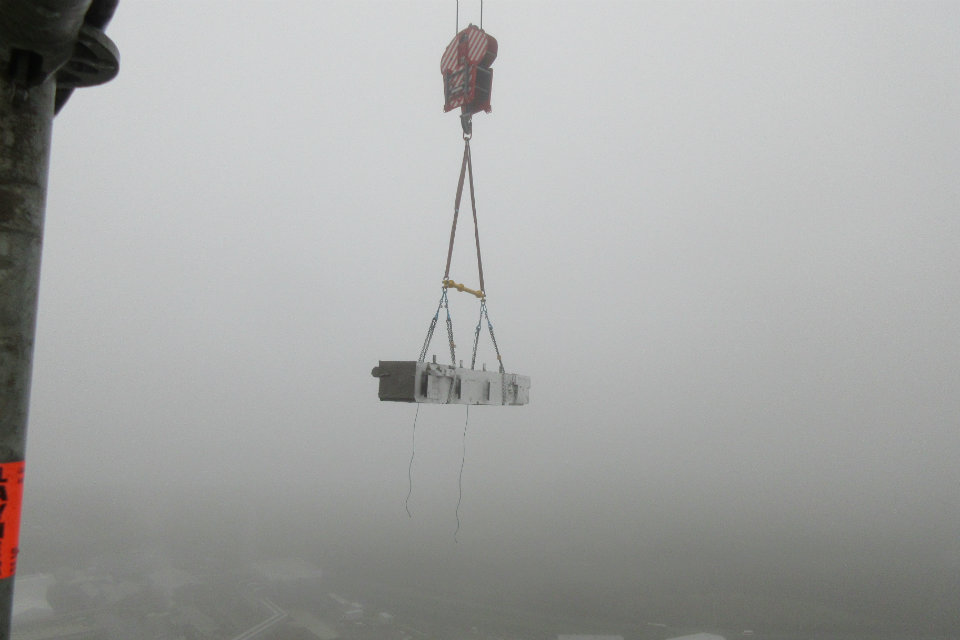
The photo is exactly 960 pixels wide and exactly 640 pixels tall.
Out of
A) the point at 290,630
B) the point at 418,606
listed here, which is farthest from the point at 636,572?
the point at 290,630

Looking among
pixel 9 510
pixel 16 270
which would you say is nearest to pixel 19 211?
pixel 16 270

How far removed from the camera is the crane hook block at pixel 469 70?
776cm

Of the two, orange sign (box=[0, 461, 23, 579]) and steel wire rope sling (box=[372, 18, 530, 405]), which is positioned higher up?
steel wire rope sling (box=[372, 18, 530, 405])

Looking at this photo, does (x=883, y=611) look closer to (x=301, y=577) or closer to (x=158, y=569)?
(x=301, y=577)

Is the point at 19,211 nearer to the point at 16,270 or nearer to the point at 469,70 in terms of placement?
the point at 16,270

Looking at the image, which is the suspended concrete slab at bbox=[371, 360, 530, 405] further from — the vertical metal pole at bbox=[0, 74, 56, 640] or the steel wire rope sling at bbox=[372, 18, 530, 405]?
the vertical metal pole at bbox=[0, 74, 56, 640]

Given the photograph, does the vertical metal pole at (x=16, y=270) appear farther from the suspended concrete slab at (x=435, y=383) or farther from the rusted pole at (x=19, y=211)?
the suspended concrete slab at (x=435, y=383)

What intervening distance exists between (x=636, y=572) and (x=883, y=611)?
33.0 m

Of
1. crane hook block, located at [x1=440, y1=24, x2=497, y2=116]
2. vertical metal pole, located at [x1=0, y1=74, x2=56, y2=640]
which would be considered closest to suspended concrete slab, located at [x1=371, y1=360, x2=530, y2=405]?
vertical metal pole, located at [x1=0, y1=74, x2=56, y2=640]

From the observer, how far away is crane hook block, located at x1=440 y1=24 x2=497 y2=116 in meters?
7.76

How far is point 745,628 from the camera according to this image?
190 ft

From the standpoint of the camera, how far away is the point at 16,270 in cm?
339

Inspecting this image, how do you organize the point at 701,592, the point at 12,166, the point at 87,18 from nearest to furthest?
the point at 12,166 < the point at 87,18 < the point at 701,592

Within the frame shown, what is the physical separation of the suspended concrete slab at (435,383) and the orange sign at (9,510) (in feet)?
9.51
